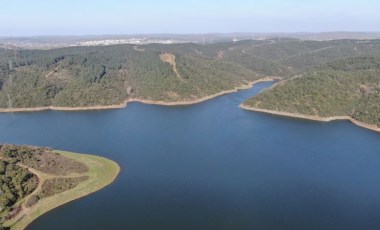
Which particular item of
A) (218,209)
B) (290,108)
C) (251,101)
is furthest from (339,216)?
(251,101)

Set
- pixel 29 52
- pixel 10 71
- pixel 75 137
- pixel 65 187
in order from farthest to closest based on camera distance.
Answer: pixel 29 52 < pixel 10 71 < pixel 75 137 < pixel 65 187

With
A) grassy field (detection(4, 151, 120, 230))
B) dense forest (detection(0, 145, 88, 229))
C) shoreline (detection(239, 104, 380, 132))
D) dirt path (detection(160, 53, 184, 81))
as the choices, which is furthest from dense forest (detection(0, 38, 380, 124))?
grassy field (detection(4, 151, 120, 230))

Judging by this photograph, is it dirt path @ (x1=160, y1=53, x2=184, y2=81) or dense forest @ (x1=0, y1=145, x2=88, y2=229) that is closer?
dense forest @ (x1=0, y1=145, x2=88, y2=229)

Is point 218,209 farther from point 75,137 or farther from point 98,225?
point 75,137

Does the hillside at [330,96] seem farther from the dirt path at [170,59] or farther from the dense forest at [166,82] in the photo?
the dirt path at [170,59]

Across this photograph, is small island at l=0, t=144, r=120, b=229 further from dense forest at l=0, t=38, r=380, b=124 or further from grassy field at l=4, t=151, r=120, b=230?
dense forest at l=0, t=38, r=380, b=124

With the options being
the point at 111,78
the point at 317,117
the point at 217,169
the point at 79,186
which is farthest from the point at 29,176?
the point at 111,78
